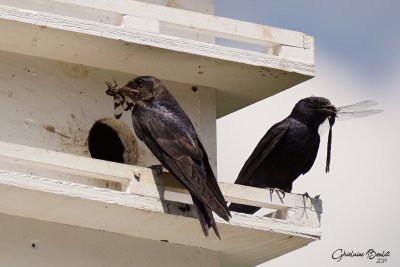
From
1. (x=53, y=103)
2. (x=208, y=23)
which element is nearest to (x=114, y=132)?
(x=53, y=103)

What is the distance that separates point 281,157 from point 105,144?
51.3 inches

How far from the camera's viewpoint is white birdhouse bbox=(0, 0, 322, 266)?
47.2ft

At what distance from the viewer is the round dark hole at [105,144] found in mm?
15797

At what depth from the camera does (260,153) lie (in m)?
16.0

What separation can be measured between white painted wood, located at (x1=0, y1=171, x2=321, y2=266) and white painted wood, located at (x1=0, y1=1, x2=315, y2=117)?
50.1 inches

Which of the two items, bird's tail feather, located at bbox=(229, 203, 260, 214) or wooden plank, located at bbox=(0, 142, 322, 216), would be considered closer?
wooden plank, located at bbox=(0, 142, 322, 216)

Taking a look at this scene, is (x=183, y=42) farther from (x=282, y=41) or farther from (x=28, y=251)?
(x=28, y=251)

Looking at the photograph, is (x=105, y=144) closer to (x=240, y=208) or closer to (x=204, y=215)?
(x=240, y=208)

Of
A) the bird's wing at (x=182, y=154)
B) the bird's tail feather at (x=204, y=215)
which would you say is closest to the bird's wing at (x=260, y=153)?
the bird's wing at (x=182, y=154)

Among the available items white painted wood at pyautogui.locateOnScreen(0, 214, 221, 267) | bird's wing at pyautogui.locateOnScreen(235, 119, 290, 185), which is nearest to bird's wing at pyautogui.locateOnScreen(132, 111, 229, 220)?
white painted wood at pyautogui.locateOnScreen(0, 214, 221, 267)

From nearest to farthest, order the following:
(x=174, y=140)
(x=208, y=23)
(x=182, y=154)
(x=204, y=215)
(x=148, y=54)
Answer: (x=204, y=215) → (x=182, y=154) → (x=174, y=140) → (x=148, y=54) → (x=208, y=23)

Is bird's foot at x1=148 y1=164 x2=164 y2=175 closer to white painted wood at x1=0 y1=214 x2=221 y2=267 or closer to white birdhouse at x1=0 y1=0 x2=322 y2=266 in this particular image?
white birdhouse at x1=0 y1=0 x2=322 y2=266

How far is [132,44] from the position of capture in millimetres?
15203

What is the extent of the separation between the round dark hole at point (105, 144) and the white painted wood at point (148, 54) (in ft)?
1.56
